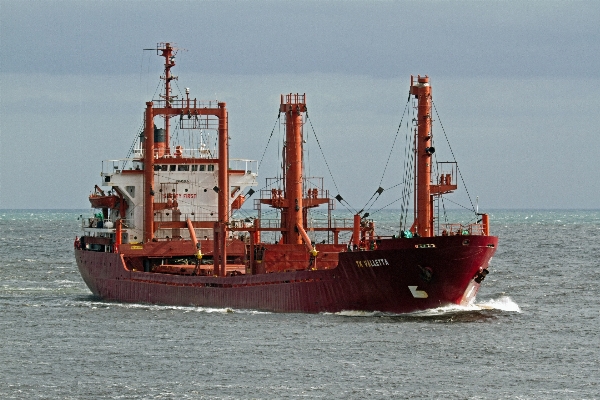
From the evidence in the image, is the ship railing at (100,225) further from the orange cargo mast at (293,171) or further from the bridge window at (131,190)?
the orange cargo mast at (293,171)

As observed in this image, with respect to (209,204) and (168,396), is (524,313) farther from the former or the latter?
(168,396)

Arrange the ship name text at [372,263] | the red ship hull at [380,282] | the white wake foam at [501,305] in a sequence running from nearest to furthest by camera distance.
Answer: the red ship hull at [380,282], the ship name text at [372,263], the white wake foam at [501,305]

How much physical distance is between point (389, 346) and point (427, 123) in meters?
12.4

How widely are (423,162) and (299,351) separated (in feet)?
41.6

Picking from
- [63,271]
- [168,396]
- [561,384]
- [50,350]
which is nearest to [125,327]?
[50,350]

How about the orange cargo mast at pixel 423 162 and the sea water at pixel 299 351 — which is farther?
the orange cargo mast at pixel 423 162

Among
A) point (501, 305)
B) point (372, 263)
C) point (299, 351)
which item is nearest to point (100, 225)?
point (372, 263)

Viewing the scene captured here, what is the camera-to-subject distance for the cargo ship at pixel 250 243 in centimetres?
5019

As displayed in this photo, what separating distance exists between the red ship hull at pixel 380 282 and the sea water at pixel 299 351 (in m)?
0.64

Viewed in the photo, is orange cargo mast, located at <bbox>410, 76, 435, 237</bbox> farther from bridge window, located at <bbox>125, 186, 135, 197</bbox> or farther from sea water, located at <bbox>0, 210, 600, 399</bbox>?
bridge window, located at <bbox>125, 186, 135, 197</bbox>

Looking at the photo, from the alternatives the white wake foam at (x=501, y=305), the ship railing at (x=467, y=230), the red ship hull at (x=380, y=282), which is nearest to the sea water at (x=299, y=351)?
the white wake foam at (x=501, y=305)

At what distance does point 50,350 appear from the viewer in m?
43.3

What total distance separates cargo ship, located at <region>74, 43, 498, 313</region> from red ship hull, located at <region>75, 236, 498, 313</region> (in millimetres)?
48

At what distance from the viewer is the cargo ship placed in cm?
5019
